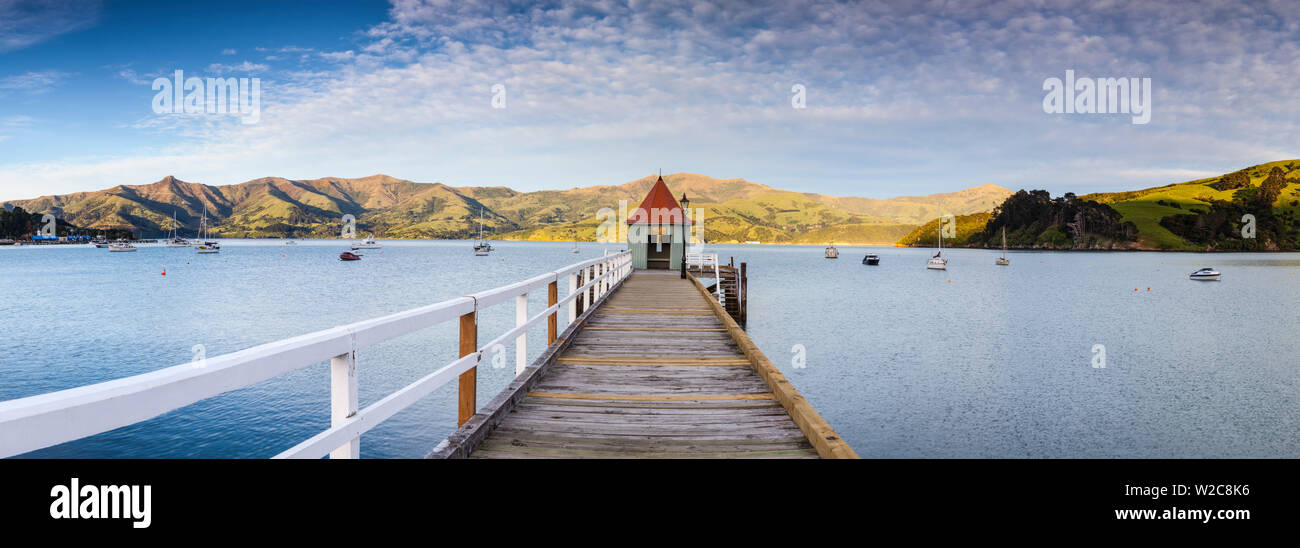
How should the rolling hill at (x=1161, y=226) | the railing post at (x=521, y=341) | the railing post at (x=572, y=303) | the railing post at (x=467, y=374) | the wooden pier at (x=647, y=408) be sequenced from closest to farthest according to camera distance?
the wooden pier at (x=647, y=408)
the railing post at (x=467, y=374)
the railing post at (x=521, y=341)
the railing post at (x=572, y=303)
the rolling hill at (x=1161, y=226)

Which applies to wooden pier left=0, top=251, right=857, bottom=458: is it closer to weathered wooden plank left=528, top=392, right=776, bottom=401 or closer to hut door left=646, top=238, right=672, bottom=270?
weathered wooden plank left=528, top=392, right=776, bottom=401

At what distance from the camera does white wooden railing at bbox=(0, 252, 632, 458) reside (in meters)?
1.56

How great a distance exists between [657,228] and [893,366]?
13.2 metres

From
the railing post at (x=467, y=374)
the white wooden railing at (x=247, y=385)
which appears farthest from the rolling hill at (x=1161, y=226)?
the white wooden railing at (x=247, y=385)

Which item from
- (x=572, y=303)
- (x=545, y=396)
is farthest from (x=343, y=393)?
(x=572, y=303)

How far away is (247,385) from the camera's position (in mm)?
1994

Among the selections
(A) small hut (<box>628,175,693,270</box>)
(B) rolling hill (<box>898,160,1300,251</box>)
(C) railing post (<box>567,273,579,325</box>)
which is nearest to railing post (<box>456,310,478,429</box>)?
(C) railing post (<box>567,273,579,325</box>)

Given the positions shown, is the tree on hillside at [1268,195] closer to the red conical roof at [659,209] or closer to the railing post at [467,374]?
the red conical roof at [659,209]

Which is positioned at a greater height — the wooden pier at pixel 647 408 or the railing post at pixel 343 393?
the railing post at pixel 343 393

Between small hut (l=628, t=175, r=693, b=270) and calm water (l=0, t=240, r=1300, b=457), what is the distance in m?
6.40

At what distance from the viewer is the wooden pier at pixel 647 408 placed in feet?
15.0

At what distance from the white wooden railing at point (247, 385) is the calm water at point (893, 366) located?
10.4 meters
